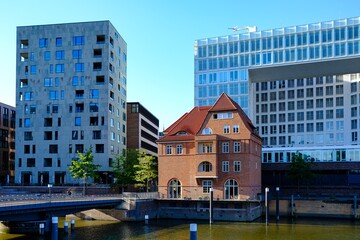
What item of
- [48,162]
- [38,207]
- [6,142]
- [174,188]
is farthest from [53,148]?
[38,207]

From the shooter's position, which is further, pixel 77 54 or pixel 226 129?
pixel 77 54

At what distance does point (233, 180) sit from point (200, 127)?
10.0 m

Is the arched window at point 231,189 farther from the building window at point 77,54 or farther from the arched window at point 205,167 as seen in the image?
the building window at point 77,54

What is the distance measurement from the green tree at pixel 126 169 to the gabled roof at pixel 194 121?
1597 cm

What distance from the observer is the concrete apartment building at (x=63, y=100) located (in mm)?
101125

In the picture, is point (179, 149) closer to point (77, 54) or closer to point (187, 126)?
point (187, 126)

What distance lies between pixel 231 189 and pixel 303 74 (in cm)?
5592

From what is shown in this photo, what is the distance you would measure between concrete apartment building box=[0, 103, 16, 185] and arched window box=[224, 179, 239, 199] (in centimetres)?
Result: 7233

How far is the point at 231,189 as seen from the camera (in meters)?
71.0

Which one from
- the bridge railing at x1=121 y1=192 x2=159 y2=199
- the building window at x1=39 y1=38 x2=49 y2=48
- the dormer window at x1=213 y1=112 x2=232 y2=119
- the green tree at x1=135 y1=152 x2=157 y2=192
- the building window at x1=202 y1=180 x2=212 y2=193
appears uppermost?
the building window at x1=39 y1=38 x2=49 y2=48

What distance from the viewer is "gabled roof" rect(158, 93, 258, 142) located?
7277cm

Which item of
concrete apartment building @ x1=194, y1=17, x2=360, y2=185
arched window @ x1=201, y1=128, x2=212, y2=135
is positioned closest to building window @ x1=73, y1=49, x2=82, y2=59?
concrete apartment building @ x1=194, y1=17, x2=360, y2=185

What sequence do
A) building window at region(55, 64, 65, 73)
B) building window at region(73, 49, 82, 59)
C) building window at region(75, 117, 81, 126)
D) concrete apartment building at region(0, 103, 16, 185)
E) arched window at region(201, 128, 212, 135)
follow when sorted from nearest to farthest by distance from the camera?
arched window at region(201, 128, 212, 135) → building window at region(75, 117, 81, 126) → building window at region(73, 49, 82, 59) → building window at region(55, 64, 65, 73) → concrete apartment building at region(0, 103, 16, 185)

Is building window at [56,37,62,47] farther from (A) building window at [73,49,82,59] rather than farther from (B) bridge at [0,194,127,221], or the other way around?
(B) bridge at [0,194,127,221]
